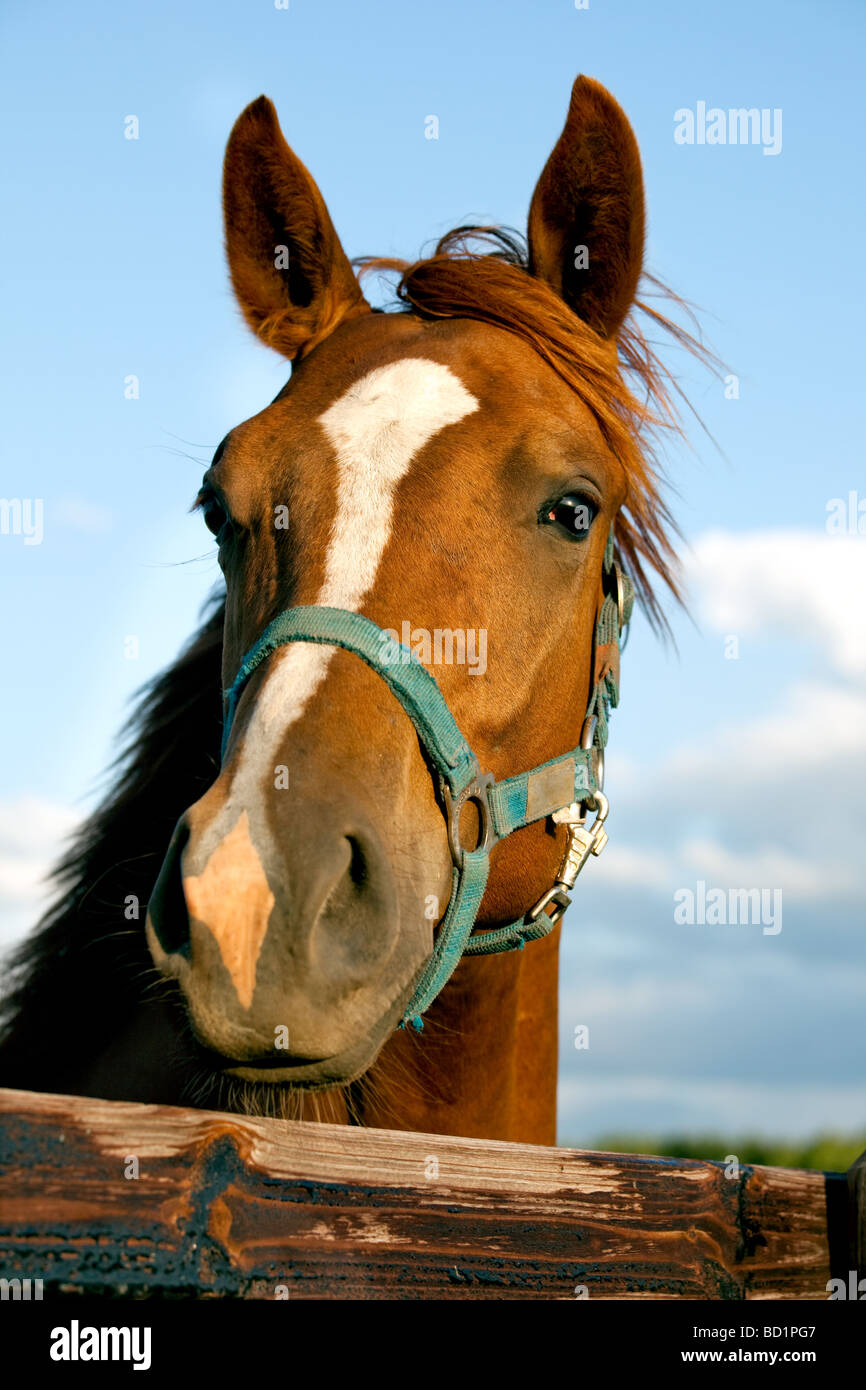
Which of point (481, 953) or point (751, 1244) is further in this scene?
point (481, 953)

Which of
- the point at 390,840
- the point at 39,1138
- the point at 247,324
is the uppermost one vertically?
the point at 247,324

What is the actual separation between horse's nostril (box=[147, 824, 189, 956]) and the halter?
44cm

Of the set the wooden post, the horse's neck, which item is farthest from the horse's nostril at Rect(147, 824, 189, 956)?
the wooden post

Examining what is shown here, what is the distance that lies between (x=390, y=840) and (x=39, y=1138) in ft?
2.88

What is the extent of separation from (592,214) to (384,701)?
1724mm

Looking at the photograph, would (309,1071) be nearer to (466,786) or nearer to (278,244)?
(466,786)

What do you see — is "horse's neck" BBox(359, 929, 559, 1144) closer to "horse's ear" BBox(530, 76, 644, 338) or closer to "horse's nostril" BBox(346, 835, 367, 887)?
"horse's nostril" BBox(346, 835, 367, 887)

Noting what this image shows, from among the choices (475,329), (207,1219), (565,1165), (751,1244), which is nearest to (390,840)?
(565,1165)

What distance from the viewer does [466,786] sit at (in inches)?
90.0

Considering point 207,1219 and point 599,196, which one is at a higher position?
point 599,196

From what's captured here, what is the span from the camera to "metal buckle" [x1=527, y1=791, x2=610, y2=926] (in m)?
2.66

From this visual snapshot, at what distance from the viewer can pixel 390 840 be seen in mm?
2061
